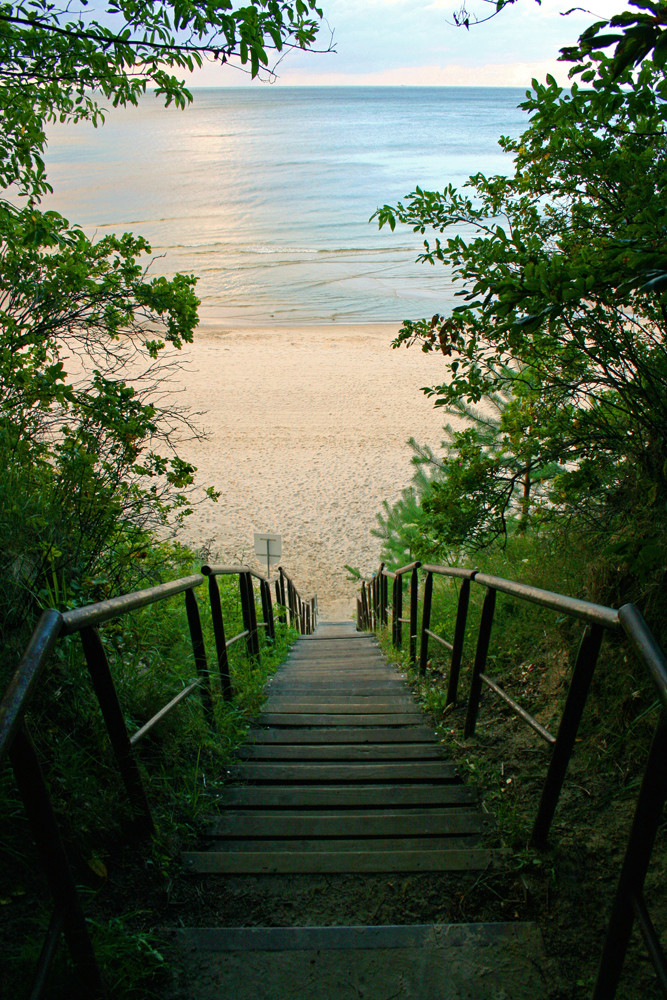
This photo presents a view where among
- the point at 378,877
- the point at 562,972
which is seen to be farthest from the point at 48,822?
the point at 562,972

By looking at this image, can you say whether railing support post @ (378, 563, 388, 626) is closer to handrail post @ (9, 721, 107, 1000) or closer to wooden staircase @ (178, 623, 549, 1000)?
wooden staircase @ (178, 623, 549, 1000)

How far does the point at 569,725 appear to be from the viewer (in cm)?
208

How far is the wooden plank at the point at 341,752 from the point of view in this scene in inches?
126

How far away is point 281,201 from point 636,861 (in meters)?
76.9

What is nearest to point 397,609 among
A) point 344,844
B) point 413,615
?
point 413,615

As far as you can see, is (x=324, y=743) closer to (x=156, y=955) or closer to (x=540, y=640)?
(x=540, y=640)

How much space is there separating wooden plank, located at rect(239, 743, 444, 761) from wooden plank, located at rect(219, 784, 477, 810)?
1.27 ft

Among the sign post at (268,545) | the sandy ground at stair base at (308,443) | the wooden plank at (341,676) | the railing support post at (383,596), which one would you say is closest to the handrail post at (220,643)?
the wooden plank at (341,676)

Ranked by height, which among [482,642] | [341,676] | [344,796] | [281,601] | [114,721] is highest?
[114,721]

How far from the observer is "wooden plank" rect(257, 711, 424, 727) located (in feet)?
12.6

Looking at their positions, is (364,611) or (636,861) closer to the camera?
(636,861)

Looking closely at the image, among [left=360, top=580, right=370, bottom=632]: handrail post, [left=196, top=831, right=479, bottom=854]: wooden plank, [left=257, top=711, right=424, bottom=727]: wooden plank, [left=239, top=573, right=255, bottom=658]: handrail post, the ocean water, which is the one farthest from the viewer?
the ocean water

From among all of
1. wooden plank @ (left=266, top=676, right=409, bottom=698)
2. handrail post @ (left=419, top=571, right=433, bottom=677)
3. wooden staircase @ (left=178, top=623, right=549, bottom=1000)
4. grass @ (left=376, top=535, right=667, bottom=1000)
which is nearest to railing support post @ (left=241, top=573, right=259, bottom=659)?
wooden plank @ (left=266, top=676, right=409, bottom=698)

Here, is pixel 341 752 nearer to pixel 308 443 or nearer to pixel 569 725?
pixel 569 725
